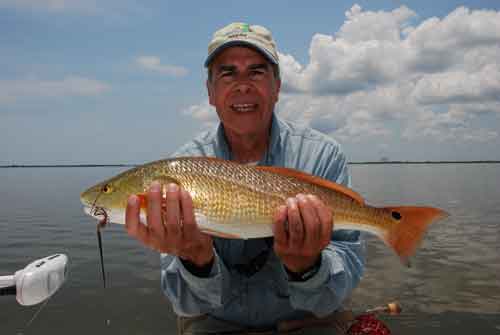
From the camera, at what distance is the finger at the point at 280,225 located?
2744 mm

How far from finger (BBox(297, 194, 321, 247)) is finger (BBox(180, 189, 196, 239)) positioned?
77cm

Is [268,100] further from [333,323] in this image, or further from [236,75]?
[333,323]

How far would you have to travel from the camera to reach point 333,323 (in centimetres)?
362

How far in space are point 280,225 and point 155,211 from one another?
90 cm

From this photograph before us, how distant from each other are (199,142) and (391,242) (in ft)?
6.79

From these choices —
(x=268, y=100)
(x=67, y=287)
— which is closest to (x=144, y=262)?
(x=67, y=287)

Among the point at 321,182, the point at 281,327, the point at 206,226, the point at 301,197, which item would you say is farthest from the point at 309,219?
the point at 281,327

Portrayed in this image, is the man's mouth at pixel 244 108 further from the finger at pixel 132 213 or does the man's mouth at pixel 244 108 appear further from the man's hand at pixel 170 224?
the finger at pixel 132 213

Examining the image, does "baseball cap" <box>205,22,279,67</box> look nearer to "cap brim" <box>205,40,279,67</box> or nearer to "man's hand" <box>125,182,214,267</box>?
"cap brim" <box>205,40,279,67</box>

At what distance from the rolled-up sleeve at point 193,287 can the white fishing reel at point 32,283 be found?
41.9 inches

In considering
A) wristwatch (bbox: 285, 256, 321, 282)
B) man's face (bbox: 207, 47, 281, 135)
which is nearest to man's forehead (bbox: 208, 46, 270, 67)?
man's face (bbox: 207, 47, 281, 135)

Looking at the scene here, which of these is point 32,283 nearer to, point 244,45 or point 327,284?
point 327,284

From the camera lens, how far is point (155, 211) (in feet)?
9.04

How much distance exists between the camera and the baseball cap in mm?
3445
